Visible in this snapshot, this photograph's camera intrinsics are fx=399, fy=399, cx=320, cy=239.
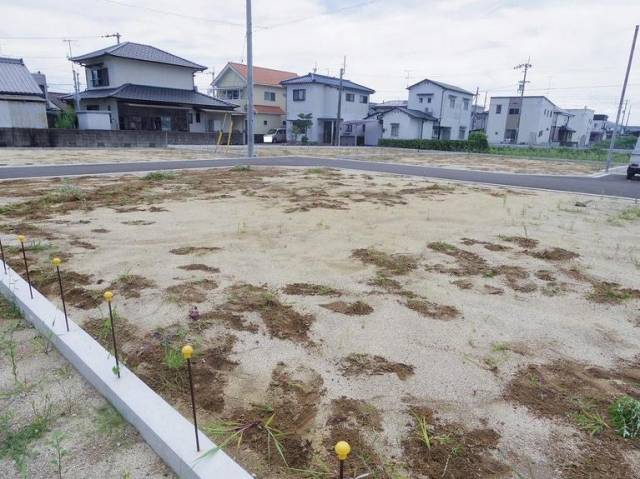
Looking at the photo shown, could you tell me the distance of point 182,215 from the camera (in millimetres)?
5973

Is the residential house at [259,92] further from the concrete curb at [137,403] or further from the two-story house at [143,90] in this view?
the concrete curb at [137,403]

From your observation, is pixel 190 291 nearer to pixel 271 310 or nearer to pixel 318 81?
pixel 271 310

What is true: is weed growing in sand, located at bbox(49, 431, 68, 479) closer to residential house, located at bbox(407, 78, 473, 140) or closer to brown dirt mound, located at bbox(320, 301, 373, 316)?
brown dirt mound, located at bbox(320, 301, 373, 316)

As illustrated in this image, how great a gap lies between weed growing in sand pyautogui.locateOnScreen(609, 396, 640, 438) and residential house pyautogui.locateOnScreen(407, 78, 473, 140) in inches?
1532

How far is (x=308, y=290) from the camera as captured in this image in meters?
3.43

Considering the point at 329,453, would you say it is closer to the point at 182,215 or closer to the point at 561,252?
the point at 561,252

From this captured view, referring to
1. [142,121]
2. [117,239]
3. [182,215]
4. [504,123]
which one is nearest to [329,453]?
[117,239]

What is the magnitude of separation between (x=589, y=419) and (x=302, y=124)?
112 feet

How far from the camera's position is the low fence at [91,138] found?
59.4 ft

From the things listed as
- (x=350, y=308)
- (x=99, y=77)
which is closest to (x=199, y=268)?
(x=350, y=308)

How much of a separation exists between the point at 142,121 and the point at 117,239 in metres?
23.9

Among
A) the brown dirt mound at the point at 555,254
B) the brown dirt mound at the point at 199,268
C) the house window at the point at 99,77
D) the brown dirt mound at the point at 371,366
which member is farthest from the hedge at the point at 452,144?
the brown dirt mound at the point at 371,366

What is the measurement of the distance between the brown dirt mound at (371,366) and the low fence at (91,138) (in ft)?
70.5

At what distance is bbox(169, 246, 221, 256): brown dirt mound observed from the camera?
14.0 feet
